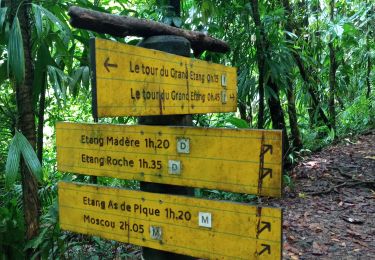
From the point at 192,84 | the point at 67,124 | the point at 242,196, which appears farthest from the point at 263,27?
the point at 67,124

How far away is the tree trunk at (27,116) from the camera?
2529 mm

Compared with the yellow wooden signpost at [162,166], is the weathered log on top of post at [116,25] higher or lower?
higher

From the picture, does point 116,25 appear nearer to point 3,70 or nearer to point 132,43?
point 132,43

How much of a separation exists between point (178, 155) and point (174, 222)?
0.25 metres

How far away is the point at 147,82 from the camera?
1.54 metres

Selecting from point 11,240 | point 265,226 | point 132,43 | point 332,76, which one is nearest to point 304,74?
point 332,76

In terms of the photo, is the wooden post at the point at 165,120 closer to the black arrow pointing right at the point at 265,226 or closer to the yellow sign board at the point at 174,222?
the yellow sign board at the point at 174,222

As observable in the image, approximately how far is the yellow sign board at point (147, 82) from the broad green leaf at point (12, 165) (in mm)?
1127

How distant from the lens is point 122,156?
63.0 inches

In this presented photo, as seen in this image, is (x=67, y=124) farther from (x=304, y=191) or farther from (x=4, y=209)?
(x=304, y=191)

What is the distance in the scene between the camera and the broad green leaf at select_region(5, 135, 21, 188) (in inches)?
87.6

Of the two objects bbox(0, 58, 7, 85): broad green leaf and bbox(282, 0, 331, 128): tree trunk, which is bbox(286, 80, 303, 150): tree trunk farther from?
bbox(0, 58, 7, 85): broad green leaf

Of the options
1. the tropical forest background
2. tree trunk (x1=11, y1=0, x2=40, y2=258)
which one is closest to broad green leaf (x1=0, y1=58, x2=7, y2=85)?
the tropical forest background

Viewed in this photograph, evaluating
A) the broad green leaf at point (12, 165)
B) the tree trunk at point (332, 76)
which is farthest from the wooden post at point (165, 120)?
the tree trunk at point (332, 76)
